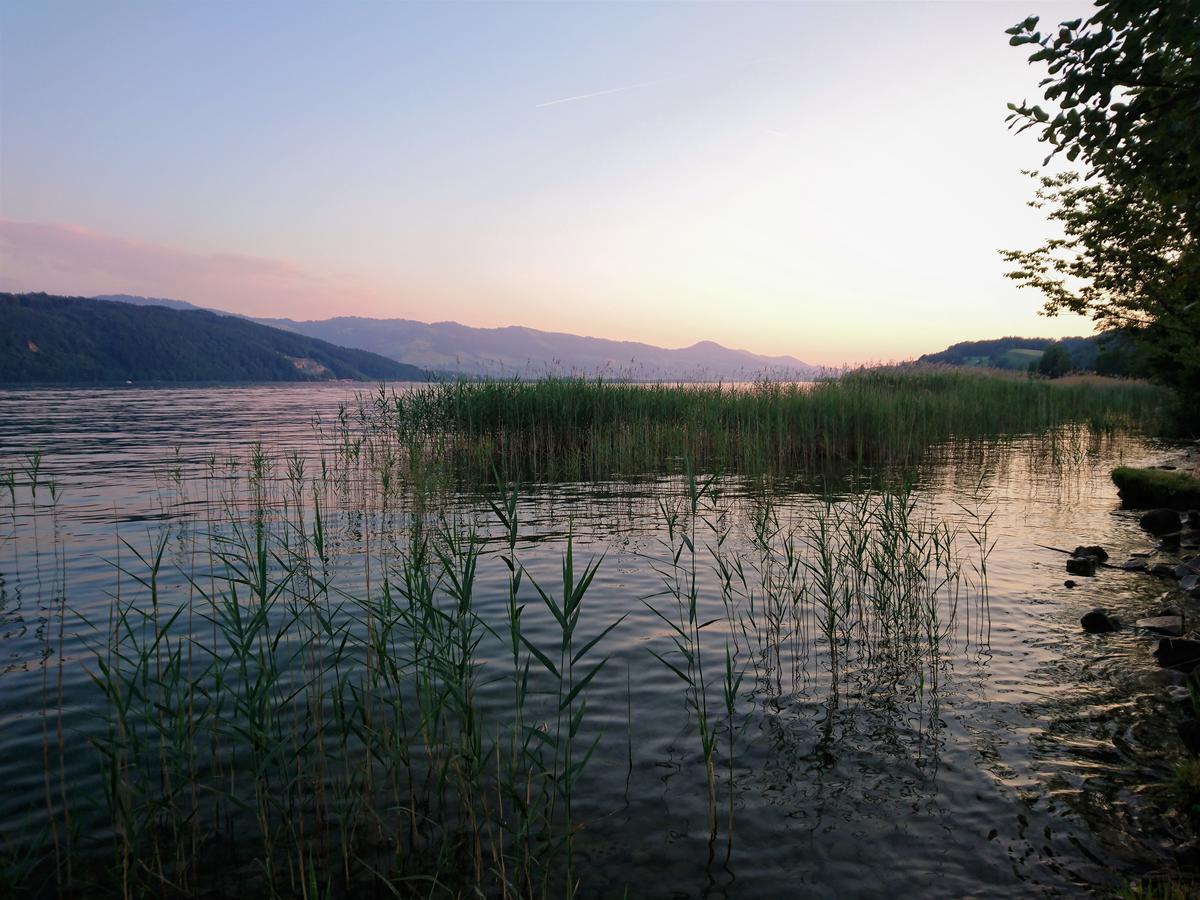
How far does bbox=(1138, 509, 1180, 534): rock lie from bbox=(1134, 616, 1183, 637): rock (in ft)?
17.6

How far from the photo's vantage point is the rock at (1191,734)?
4668mm

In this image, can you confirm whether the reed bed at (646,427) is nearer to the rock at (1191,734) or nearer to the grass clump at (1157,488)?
the grass clump at (1157,488)

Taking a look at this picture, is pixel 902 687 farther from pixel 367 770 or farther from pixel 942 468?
pixel 942 468

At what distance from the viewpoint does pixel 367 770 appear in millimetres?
3936

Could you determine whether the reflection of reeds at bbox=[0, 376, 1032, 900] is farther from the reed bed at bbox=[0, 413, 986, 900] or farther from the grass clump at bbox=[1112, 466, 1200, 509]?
the grass clump at bbox=[1112, 466, 1200, 509]

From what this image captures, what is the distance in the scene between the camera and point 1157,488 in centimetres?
1313

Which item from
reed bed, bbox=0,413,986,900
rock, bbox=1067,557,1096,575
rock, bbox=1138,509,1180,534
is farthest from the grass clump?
reed bed, bbox=0,413,986,900

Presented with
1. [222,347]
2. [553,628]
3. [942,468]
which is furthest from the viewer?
[222,347]

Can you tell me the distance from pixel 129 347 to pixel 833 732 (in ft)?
475

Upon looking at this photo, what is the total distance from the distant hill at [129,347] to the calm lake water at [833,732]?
4473 inches

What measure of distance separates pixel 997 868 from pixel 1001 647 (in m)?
3.65

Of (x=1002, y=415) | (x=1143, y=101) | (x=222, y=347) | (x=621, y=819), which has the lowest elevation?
(x=621, y=819)

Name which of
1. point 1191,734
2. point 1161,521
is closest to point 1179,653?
point 1191,734

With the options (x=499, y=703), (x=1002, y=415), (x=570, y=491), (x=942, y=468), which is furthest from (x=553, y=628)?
(x=1002, y=415)
